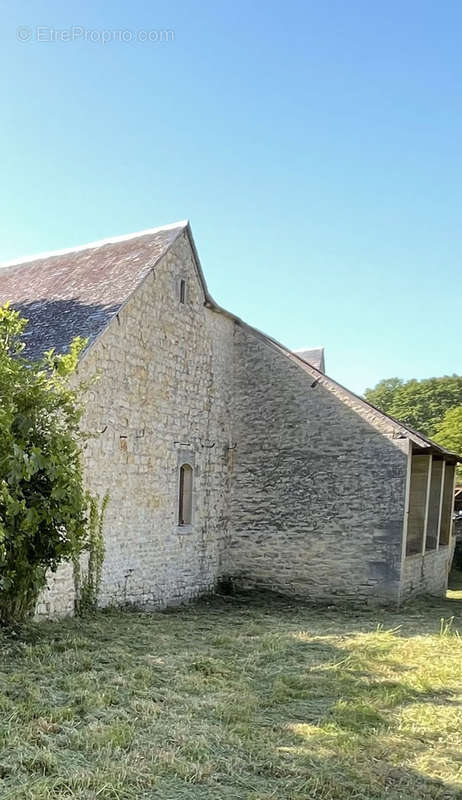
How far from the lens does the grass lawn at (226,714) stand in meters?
4.08

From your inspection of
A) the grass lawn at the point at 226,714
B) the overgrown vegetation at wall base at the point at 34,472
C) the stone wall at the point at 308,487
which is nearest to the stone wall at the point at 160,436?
the stone wall at the point at 308,487

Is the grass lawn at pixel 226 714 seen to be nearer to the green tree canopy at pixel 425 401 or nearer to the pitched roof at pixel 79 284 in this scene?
the pitched roof at pixel 79 284

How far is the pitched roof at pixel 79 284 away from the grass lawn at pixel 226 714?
4.75 metres

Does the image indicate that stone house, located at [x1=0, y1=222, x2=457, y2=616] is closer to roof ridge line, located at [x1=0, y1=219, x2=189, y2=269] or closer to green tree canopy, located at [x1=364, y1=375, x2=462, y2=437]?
roof ridge line, located at [x1=0, y1=219, x2=189, y2=269]

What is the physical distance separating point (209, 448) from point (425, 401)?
35.7 m

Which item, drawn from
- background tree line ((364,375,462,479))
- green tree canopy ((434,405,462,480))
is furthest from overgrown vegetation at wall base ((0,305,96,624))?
background tree line ((364,375,462,479))

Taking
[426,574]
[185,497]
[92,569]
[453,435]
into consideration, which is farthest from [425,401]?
[92,569]

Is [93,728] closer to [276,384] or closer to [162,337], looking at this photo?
[162,337]

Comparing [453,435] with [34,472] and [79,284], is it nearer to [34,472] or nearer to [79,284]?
[79,284]

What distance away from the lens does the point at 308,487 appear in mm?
13070

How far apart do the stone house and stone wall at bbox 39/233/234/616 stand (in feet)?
0.12

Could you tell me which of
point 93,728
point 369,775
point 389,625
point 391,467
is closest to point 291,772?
point 369,775

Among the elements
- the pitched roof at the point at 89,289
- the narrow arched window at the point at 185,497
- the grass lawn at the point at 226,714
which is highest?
the pitched roof at the point at 89,289

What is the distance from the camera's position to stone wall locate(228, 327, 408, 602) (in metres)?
12.2
